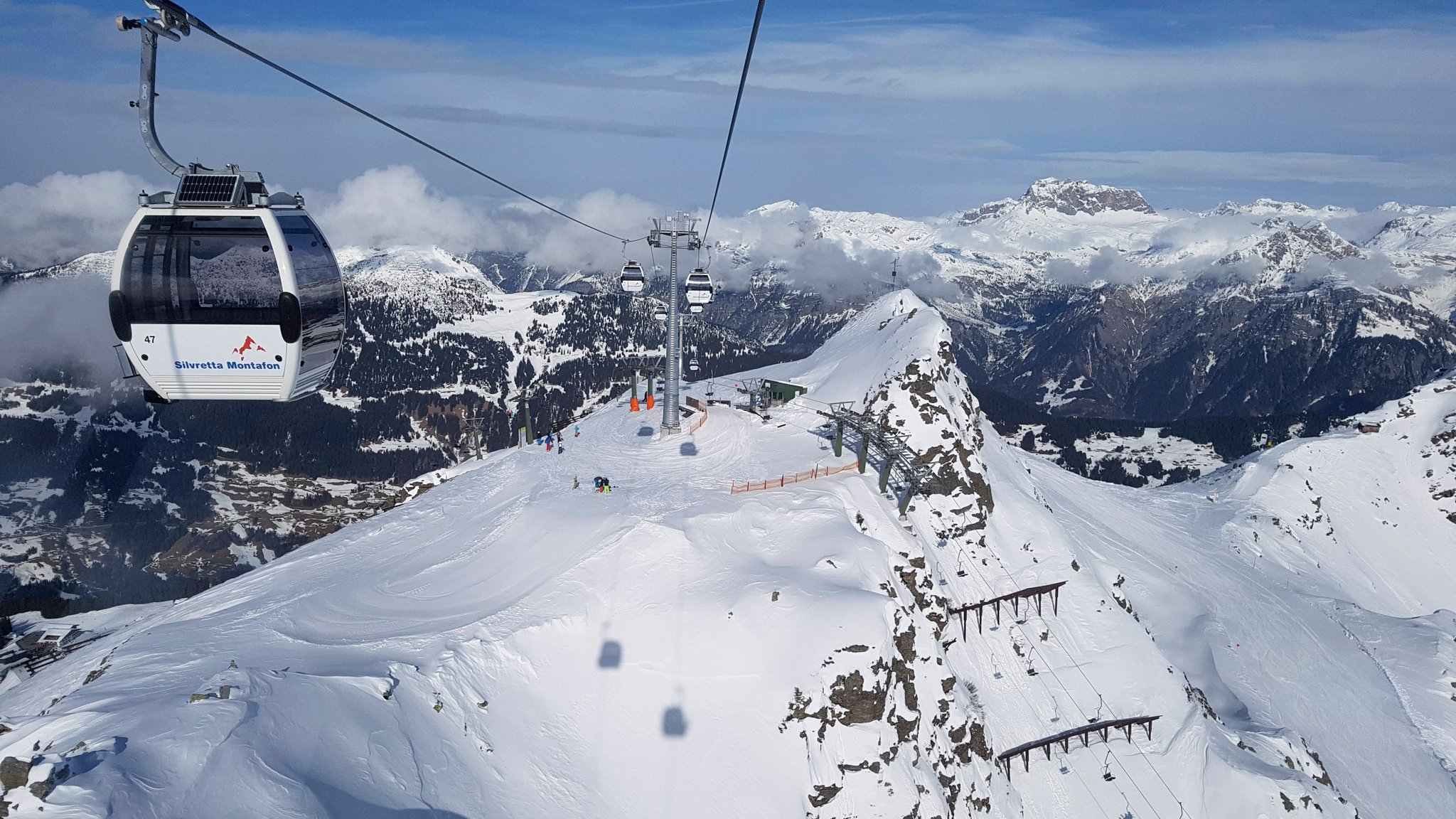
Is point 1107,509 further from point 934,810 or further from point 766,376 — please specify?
point 934,810

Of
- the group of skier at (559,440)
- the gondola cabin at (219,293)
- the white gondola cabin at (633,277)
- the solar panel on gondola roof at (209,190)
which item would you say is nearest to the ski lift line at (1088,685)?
the white gondola cabin at (633,277)

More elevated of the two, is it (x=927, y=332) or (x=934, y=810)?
(x=927, y=332)

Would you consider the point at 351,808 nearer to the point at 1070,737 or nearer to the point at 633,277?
the point at 633,277

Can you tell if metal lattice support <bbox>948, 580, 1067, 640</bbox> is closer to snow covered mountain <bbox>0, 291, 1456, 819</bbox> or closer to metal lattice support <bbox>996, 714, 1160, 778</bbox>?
snow covered mountain <bbox>0, 291, 1456, 819</bbox>

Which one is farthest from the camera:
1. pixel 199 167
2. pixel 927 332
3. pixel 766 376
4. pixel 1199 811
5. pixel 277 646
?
pixel 766 376

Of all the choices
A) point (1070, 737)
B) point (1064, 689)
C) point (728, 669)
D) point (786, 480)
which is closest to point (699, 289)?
point (786, 480)

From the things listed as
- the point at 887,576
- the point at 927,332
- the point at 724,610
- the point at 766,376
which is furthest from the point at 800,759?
the point at 766,376

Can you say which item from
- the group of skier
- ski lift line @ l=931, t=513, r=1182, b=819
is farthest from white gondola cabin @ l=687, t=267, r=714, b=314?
ski lift line @ l=931, t=513, r=1182, b=819
